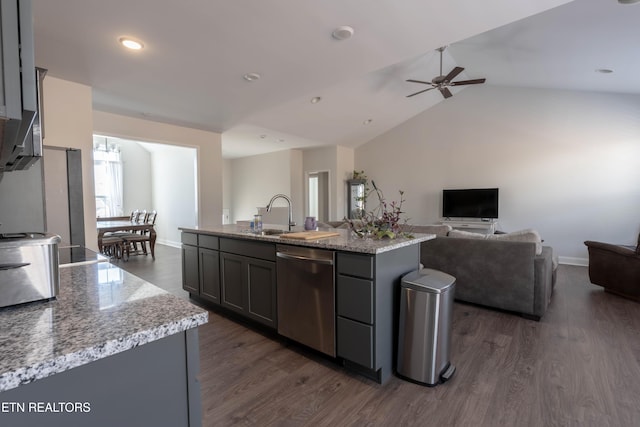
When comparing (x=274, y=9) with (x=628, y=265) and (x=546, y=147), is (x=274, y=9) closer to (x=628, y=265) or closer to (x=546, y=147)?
(x=628, y=265)

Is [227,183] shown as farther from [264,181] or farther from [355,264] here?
[355,264]

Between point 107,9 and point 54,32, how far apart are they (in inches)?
25.0

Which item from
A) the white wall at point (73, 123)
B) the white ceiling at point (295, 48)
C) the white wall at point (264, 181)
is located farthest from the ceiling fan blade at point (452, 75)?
the white wall at point (73, 123)

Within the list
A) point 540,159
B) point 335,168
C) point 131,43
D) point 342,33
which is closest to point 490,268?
point 342,33

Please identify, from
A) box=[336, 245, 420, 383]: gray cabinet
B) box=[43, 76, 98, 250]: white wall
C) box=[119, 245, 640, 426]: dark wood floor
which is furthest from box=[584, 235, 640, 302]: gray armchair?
box=[43, 76, 98, 250]: white wall

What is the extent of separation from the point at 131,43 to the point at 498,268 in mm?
4162

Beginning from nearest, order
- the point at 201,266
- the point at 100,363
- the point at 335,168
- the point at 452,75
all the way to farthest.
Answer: the point at 100,363, the point at 201,266, the point at 452,75, the point at 335,168

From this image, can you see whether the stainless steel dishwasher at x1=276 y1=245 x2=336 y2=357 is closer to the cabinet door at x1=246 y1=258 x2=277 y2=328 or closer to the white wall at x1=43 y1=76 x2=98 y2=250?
the cabinet door at x1=246 y1=258 x2=277 y2=328

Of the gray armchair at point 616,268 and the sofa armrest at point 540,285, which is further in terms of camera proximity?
the gray armchair at point 616,268

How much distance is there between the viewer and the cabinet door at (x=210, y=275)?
3092 millimetres

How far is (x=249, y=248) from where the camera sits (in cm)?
268

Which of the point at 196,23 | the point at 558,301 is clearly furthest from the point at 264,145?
the point at 558,301

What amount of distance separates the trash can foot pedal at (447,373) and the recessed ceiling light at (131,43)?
3.68m

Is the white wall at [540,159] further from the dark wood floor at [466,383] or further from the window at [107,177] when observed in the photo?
the window at [107,177]
